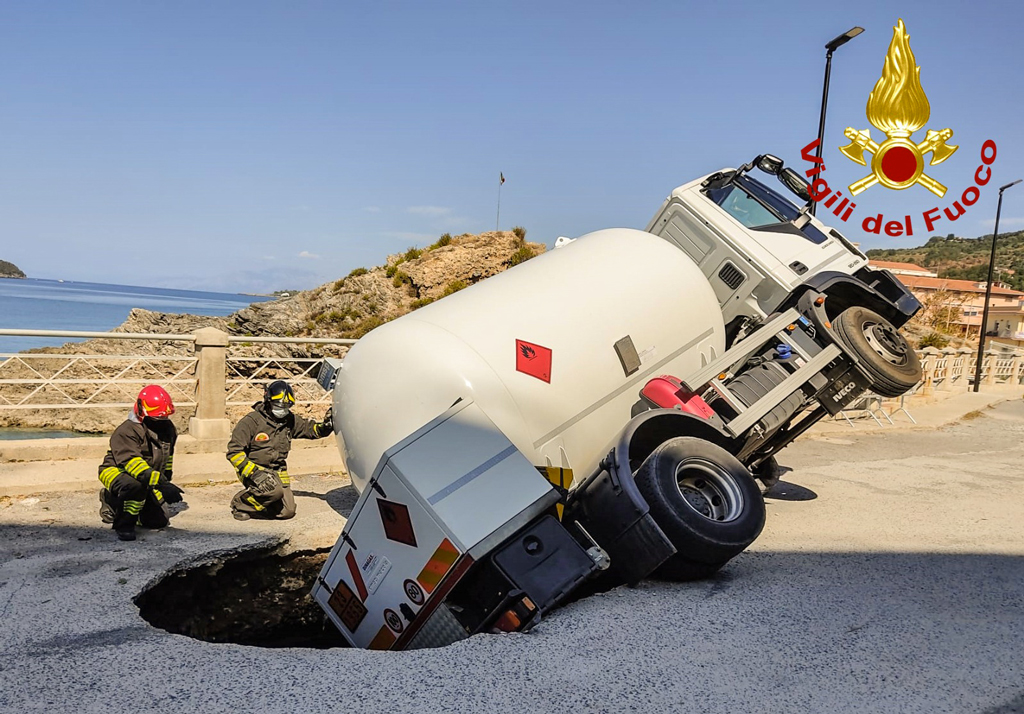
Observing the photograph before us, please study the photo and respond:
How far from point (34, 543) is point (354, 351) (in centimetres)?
291

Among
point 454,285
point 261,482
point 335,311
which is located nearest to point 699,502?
point 261,482

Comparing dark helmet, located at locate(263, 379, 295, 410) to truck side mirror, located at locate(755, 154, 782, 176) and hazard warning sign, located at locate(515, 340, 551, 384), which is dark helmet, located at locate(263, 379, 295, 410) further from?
truck side mirror, located at locate(755, 154, 782, 176)

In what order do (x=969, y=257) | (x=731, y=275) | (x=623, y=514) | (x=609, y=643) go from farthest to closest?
(x=969, y=257) < (x=731, y=275) < (x=623, y=514) < (x=609, y=643)

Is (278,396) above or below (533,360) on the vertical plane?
below

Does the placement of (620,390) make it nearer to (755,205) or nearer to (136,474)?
(755,205)

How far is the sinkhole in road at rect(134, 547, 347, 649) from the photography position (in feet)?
17.4

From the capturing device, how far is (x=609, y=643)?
420 centimetres

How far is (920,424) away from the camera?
50.4ft

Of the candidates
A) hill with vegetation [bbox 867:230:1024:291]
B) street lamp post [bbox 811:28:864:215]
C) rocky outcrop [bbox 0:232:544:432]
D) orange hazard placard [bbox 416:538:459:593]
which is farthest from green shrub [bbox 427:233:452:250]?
hill with vegetation [bbox 867:230:1024:291]

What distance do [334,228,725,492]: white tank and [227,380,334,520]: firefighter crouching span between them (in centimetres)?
98

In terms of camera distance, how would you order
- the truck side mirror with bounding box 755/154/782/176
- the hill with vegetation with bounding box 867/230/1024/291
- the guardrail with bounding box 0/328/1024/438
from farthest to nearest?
1. the hill with vegetation with bounding box 867/230/1024/291
2. the guardrail with bounding box 0/328/1024/438
3. the truck side mirror with bounding box 755/154/782/176

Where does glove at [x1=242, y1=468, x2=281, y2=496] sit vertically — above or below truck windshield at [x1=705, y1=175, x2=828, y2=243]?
below

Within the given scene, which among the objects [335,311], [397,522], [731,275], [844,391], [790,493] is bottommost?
[335,311]

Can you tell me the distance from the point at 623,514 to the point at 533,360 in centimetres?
138
